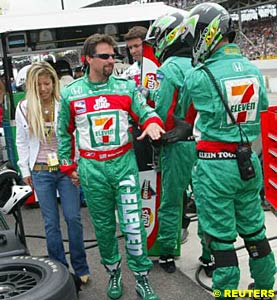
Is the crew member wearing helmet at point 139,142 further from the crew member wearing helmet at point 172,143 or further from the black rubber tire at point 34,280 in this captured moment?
the black rubber tire at point 34,280

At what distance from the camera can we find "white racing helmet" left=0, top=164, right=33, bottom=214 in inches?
130

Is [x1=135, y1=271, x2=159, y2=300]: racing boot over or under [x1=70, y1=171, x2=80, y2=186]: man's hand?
under

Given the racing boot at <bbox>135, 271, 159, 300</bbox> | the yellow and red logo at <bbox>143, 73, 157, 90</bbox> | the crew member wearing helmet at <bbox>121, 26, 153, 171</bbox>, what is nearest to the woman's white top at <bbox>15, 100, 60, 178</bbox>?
the crew member wearing helmet at <bbox>121, 26, 153, 171</bbox>

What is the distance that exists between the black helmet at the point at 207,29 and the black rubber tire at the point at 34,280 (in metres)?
1.53

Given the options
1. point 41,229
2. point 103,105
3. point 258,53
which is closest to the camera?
point 103,105

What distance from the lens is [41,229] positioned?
17.9 ft

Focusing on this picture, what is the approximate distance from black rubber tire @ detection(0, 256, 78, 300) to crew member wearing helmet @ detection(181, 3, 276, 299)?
3.13ft

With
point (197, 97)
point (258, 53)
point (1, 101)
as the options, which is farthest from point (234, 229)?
point (258, 53)

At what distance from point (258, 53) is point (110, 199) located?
26.7m

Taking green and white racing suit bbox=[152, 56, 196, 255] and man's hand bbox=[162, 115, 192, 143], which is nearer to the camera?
man's hand bbox=[162, 115, 192, 143]

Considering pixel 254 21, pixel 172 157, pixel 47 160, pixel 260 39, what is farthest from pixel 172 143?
pixel 254 21

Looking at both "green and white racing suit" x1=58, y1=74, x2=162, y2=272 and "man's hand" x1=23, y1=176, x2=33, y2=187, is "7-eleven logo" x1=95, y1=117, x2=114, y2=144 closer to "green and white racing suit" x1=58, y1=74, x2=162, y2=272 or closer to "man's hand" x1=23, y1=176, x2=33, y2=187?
"green and white racing suit" x1=58, y1=74, x2=162, y2=272

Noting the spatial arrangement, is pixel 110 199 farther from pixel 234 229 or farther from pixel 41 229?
pixel 41 229

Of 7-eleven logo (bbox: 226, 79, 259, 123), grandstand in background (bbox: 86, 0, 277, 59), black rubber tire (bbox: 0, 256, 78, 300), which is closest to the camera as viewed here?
black rubber tire (bbox: 0, 256, 78, 300)
